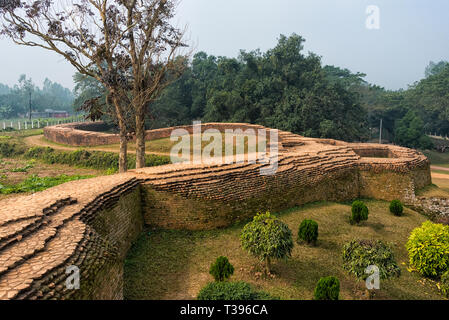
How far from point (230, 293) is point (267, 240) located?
1.72 m

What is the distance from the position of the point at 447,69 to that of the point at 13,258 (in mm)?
46920

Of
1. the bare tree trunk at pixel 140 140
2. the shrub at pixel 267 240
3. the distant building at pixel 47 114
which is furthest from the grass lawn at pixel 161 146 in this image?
the distant building at pixel 47 114

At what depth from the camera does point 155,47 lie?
12766 millimetres

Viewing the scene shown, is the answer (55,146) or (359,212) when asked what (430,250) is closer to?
(359,212)

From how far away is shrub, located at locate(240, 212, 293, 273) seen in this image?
646 centimetres

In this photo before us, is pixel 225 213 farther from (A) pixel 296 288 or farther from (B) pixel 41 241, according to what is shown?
(B) pixel 41 241

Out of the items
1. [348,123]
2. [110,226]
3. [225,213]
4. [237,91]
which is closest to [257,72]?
[237,91]

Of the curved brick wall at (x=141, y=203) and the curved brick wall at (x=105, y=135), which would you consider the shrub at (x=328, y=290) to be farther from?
the curved brick wall at (x=105, y=135)

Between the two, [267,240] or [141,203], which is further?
[141,203]

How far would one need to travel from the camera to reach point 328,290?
554cm

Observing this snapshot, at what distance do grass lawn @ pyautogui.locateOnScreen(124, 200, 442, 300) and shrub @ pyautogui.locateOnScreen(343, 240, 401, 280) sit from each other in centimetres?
53

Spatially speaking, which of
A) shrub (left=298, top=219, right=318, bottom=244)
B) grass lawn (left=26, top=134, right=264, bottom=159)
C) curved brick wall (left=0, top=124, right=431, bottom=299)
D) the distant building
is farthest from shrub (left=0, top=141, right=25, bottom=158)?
the distant building

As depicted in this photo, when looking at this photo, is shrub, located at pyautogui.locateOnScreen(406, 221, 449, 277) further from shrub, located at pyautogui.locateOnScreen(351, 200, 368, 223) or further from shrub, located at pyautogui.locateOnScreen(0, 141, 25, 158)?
shrub, located at pyautogui.locateOnScreen(0, 141, 25, 158)

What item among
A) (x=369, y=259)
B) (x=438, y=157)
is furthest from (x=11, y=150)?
(x=438, y=157)
